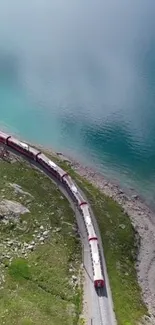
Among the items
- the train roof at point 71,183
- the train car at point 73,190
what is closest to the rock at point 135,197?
the train car at point 73,190

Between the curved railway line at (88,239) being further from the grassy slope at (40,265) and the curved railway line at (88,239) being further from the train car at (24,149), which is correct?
the grassy slope at (40,265)

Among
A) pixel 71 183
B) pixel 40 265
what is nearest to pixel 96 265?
pixel 40 265

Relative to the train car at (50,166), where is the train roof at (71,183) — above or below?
below

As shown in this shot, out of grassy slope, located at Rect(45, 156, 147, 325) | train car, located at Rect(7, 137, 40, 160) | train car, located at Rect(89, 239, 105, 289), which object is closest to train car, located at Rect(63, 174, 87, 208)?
grassy slope, located at Rect(45, 156, 147, 325)

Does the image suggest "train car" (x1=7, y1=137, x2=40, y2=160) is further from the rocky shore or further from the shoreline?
the rocky shore

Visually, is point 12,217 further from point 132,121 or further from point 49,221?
point 132,121

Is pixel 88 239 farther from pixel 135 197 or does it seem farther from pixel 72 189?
pixel 135 197
